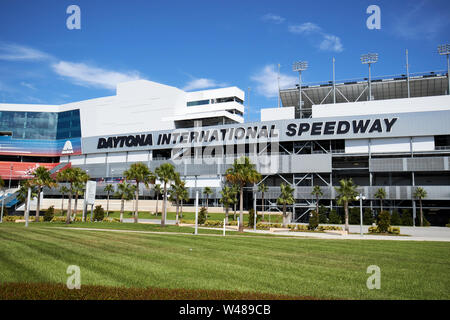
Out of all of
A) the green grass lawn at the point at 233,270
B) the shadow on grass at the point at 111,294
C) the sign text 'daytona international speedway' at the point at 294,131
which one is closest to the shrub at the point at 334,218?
the sign text 'daytona international speedway' at the point at 294,131

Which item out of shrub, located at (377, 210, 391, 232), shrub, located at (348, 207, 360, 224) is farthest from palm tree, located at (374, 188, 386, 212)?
shrub, located at (377, 210, 391, 232)

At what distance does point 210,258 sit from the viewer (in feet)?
58.2

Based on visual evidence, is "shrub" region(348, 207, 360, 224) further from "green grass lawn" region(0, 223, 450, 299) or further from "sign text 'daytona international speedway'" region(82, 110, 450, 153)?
"green grass lawn" region(0, 223, 450, 299)

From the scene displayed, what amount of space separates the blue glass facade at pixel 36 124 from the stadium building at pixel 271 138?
0.99 ft

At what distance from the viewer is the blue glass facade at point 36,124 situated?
4395 inches

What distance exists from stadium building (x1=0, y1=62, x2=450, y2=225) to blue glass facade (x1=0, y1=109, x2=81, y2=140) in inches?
11.9

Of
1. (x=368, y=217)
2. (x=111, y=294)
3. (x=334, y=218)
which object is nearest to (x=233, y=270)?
(x=111, y=294)

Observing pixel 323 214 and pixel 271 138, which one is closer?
pixel 323 214

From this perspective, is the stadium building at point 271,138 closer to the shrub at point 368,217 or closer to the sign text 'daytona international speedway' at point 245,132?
the sign text 'daytona international speedway' at point 245,132

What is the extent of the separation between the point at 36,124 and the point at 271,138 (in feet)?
247

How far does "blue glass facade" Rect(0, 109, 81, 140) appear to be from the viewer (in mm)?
111625

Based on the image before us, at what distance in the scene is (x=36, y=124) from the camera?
370 ft

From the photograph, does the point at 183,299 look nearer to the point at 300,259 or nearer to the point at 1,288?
the point at 1,288

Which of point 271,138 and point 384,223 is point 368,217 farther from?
point 271,138
